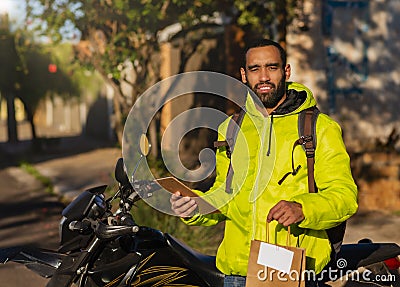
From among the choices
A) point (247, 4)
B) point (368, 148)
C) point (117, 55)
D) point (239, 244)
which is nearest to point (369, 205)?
point (368, 148)

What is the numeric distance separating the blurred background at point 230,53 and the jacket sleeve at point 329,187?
6.93m

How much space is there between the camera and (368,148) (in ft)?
40.2

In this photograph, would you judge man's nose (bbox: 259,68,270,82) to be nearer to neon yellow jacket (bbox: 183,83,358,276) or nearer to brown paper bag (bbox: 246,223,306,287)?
neon yellow jacket (bbox: 183,83,358,276)

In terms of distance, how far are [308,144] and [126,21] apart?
26.4 feet

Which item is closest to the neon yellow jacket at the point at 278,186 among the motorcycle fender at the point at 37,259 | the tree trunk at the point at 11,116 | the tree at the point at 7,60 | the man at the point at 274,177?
the man at the point at 274,177

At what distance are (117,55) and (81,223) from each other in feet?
24.4

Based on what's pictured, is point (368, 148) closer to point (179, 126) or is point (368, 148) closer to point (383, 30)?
point (383, 30)

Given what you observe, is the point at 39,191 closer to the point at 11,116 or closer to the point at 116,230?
the point at 116,230

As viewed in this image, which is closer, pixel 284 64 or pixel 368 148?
pixel 284 64

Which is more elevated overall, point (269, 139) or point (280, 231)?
point (269, 139)

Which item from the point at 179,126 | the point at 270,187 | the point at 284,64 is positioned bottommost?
the point at 179,126

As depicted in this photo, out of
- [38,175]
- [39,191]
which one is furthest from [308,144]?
[38,175]

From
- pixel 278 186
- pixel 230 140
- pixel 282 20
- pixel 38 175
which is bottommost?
pixel 38 175

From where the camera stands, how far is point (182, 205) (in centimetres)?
344
